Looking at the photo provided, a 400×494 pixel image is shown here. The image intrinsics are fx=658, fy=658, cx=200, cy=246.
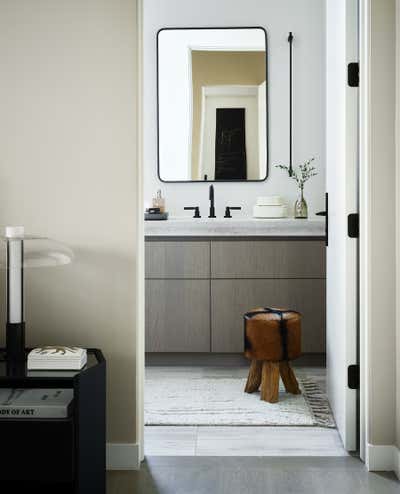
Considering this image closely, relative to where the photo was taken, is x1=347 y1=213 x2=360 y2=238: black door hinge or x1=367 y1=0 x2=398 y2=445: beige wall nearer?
x1=367 y1=0 x2=398 y2=445: beige wall

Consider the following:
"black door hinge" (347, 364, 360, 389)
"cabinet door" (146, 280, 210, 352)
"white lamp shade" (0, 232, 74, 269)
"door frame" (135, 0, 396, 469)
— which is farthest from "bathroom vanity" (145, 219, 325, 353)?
"white lamp shade" (0, 232, 74, 269)

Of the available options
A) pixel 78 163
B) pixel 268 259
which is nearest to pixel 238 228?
pixel 268 259

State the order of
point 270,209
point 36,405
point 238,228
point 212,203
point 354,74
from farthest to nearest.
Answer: point 212,203 < point 270,209 < point 238,228 < point 354,74 < point 36,405

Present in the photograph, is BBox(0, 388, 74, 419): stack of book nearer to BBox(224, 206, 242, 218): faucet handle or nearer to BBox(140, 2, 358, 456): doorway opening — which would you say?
BBox(140, 2, 358, 456): doorway opening

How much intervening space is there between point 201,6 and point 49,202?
2.73 meters

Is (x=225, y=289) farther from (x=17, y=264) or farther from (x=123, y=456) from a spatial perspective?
(x=17, y=264)

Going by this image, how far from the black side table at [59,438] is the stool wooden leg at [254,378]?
1.49 meters

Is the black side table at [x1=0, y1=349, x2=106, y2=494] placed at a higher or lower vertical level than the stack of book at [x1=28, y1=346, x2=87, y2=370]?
lower

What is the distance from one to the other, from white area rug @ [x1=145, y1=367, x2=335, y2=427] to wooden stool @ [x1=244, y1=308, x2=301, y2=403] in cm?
11

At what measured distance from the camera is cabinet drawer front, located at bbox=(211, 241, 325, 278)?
4125 millimetres

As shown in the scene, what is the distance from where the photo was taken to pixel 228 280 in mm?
4152

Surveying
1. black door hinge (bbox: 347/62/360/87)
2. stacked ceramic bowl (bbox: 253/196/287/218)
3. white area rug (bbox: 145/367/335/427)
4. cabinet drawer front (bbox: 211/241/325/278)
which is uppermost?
black door hinge (bbox: 347/62/360/87)

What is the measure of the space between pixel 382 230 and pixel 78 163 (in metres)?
1.18

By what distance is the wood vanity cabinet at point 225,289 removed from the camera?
413 centimetres
